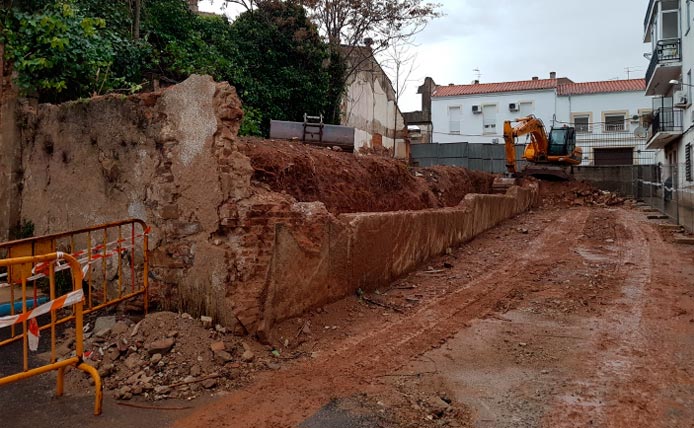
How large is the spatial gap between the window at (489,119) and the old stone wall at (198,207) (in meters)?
36.9

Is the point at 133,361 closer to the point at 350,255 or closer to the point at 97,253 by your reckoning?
the point at 97,253

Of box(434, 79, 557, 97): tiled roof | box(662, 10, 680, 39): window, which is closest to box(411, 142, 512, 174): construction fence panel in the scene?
box(662, 10, 680, 39): window

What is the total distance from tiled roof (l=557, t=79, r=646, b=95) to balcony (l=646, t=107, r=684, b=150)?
12.2 m

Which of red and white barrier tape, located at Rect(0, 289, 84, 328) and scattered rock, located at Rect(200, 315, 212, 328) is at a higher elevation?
red and white barrier tape, located at Rect(0, 289, 84, 328)

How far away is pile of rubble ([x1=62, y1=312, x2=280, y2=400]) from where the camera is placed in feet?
13.4

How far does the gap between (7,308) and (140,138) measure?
2314 mm

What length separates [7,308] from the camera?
5570mm

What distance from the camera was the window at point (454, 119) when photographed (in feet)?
136

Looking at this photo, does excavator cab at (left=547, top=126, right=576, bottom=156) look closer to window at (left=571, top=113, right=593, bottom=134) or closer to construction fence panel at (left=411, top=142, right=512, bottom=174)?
construction fence panel at (left=411, top=142, right=512, bottom=174)

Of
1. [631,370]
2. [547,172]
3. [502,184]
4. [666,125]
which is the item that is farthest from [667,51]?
[631,370]

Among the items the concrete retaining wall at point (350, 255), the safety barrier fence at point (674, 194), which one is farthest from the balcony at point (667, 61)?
the concrete retaining wall at point (350, 255)

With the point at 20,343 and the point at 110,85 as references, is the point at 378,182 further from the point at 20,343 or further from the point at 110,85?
the point at 20,343

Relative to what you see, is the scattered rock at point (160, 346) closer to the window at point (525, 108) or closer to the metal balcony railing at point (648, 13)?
the metal balcony railing at point (648, 13)

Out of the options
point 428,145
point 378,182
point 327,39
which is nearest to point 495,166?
point 428,145
